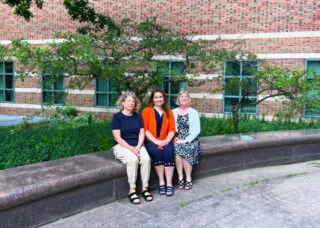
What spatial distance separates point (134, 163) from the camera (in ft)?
14.6

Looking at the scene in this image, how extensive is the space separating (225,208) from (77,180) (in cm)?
176

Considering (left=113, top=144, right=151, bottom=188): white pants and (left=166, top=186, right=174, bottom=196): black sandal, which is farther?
(left=166, top=186, right=174, bottom=196): black sandal

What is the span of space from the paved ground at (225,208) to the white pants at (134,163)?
0.96ft

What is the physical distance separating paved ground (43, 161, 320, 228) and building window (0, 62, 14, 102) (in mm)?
14353

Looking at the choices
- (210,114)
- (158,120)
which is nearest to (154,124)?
(158,120)

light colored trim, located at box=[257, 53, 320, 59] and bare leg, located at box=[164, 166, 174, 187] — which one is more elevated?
light colored trim, located at box=[257, 53, 320, 59]

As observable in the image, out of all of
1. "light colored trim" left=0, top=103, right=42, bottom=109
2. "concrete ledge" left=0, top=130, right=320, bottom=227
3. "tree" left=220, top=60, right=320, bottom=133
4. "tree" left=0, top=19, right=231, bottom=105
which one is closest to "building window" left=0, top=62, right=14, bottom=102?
"light colored trim" left=0, top=103, right=42, bottom=109

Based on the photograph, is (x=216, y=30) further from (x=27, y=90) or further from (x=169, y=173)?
(x=169, y=173)

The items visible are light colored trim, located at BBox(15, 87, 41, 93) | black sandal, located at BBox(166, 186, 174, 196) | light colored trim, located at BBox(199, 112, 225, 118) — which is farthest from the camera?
light colored trim, located at BBox(15, 87, 41, 93)

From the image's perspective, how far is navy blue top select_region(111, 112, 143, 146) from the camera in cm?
474

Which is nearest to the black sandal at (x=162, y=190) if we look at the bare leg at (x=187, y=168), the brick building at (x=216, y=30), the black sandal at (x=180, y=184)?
the black sandal at (x=180, y=184)

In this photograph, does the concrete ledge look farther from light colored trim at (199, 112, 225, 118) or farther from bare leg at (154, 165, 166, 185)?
light colored trim at (199, 112, 225, 118)

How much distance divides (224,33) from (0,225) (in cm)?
1142

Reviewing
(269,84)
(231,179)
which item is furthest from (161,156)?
(269,84)
